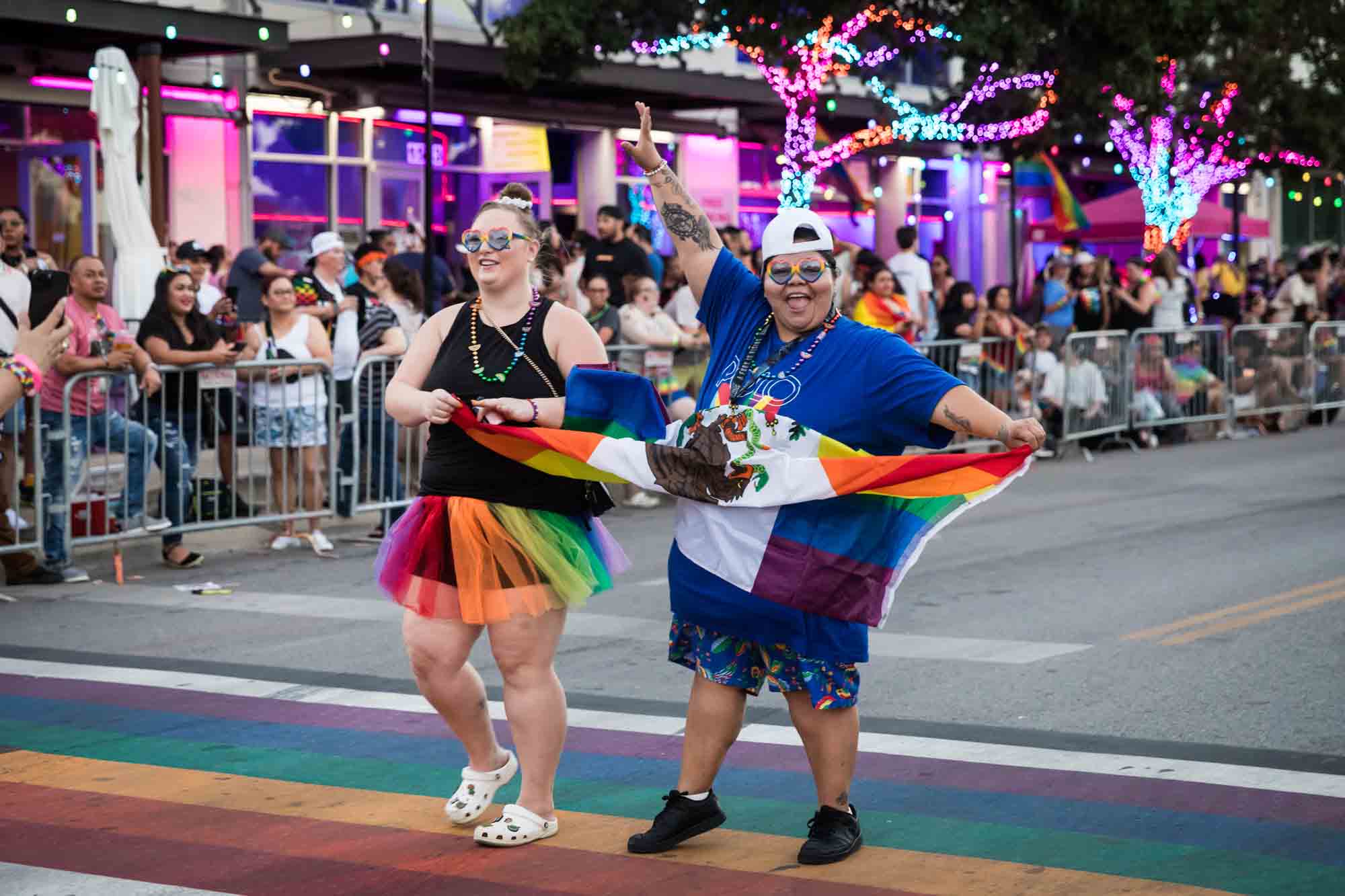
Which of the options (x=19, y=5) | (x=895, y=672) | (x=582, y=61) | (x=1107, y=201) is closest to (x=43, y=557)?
(x=895, y=672)

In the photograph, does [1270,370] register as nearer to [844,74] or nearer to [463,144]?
[844,74]

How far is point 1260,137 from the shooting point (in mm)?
33188

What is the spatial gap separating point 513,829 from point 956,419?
1747 mm

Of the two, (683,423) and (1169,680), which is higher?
(683,423)

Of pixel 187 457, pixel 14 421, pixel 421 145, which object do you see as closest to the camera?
pixel 14 421

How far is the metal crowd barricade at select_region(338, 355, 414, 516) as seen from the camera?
12.9 meters

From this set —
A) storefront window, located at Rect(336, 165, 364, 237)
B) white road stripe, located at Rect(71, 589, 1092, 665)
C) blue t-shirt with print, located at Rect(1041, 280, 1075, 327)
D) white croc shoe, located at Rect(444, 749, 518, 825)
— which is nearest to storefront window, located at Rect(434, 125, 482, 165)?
storefront window, located at Rect(336, 165, 364, 237)

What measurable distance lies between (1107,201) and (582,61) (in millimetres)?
14158

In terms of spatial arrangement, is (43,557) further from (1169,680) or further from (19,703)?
(1169,680)

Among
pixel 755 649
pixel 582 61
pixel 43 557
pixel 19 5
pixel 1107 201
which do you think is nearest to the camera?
pixel 755 649

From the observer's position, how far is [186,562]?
12.0m

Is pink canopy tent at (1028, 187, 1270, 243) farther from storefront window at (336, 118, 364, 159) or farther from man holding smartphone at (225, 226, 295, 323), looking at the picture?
man holding smartphone at (225, 226, 295, 323)

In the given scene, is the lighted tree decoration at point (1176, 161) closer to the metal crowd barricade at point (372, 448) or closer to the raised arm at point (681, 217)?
the metal crowd barricade at point (372, 448)

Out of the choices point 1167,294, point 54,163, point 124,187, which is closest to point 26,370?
point 124,187
